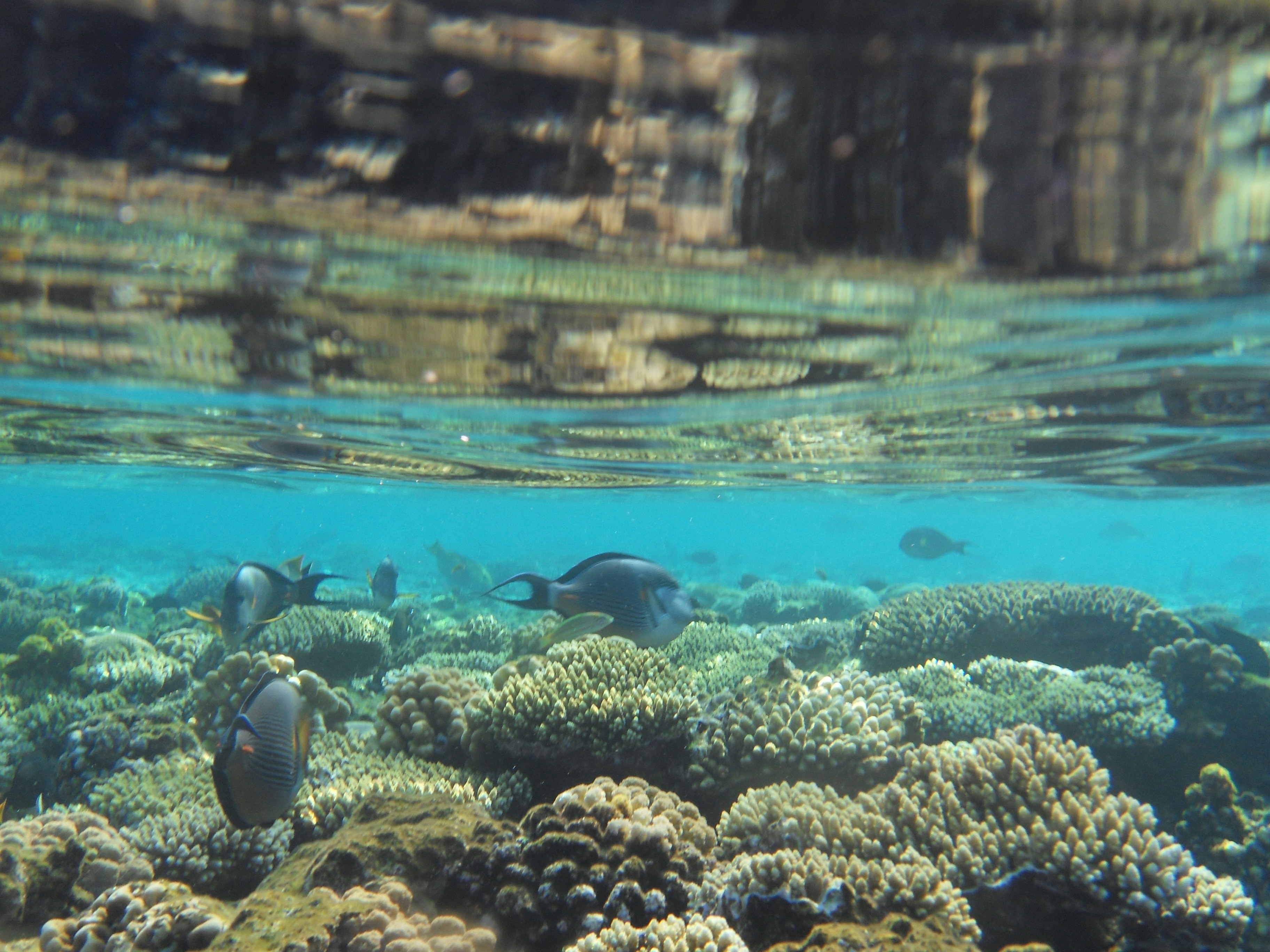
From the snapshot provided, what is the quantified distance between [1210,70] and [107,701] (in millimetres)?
13226

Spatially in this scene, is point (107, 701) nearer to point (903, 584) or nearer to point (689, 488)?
point (689, 488)

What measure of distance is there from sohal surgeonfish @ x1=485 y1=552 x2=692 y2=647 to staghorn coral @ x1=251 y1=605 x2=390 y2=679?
7.57 metres

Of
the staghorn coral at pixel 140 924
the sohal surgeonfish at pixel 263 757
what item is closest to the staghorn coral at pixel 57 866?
the staghorn coral at pixel 140 924

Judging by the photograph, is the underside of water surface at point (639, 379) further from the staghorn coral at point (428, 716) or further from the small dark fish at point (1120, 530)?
the small dark fish at point (1120, 530)

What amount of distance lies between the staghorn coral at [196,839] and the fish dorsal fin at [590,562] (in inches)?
125

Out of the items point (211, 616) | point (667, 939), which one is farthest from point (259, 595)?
point (667, 939)

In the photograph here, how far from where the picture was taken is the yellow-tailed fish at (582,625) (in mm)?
5938

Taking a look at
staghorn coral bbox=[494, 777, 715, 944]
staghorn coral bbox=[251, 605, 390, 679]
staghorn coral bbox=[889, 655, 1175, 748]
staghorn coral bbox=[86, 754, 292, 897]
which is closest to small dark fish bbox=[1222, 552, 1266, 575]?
staghorn coral bbox=[889, 655, 1175, 748]

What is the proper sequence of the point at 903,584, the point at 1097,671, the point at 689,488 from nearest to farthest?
the point at 1097,671 < the point at 689,488 < the point at 903,584

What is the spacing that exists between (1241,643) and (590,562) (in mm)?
11228

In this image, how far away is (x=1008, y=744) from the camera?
5387 millimetres

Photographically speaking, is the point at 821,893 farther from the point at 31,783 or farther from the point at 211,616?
the point at 31,783

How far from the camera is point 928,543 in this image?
70.1 feet

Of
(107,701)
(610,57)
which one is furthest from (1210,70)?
(107,701)
